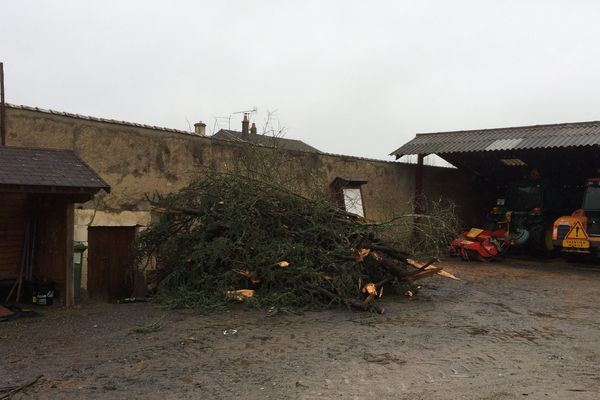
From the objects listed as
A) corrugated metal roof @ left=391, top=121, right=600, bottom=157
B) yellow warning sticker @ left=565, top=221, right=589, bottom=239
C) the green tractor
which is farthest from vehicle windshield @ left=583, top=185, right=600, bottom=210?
the green tractor

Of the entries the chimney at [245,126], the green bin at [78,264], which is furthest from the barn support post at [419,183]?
the green bin at [78,264]

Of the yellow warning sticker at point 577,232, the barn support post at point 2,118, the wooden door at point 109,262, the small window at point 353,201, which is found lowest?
the wooden door at point 109,262

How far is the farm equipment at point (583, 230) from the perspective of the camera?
44.4 ft

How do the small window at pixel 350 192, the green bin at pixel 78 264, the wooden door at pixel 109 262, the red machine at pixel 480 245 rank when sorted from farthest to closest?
the red machine at pixel 480 245
the small window at pixel 350 192
the wooden door at pixel 109 262
the green bin at pixel 78 264

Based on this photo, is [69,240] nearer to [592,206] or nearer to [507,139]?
[592,206]

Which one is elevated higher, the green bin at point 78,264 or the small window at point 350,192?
the small window at point 350,192

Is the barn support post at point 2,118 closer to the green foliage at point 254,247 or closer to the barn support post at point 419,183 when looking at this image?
the green foliage at point 254,247

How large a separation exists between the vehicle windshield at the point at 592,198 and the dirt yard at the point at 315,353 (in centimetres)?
631

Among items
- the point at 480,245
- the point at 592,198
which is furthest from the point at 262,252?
the point at 592,198

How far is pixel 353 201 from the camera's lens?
→ 1355 centimetres

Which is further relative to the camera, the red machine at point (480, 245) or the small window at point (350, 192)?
the red machine at point (480, 245)

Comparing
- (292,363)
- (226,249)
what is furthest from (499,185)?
(292,363)

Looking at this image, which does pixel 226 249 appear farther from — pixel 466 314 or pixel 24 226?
pixel 466 314

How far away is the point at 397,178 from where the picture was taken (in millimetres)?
16797
